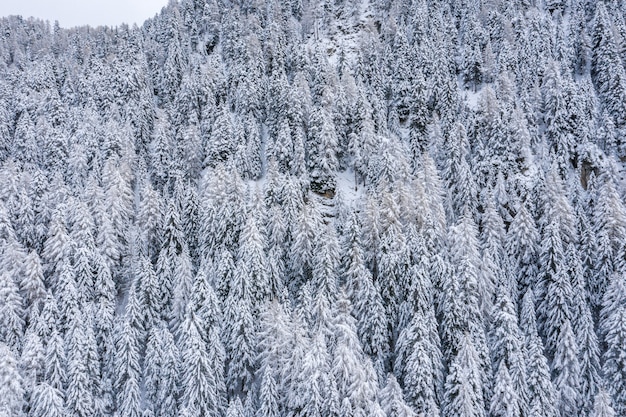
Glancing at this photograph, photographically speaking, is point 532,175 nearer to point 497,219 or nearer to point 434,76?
point 497,219

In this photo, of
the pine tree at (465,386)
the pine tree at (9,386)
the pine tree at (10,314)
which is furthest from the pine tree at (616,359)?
the pine tree at (10,314)

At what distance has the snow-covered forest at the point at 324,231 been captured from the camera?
4041cm

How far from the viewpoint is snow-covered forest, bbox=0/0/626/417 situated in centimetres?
4041

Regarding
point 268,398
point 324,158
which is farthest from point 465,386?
point 324,158

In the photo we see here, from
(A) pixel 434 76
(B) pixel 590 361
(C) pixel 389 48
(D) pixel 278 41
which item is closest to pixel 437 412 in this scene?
(B) pixel 590 361

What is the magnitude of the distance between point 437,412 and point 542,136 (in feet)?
181

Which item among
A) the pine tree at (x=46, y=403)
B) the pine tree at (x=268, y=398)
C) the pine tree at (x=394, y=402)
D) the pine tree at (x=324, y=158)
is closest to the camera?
the pine tree at (x=394, y=402)

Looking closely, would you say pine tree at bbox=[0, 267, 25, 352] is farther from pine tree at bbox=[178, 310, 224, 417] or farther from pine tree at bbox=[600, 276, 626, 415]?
pine tree at bbox=[600, 276, 626, 415]

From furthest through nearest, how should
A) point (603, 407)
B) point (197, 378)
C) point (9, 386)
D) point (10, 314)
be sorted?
point (10, 314), point (197, 378), point (9, 386), point (603, 407)

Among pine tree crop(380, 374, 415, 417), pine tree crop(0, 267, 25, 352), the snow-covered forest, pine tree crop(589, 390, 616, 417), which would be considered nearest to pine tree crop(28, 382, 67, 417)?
the snow-covered forest

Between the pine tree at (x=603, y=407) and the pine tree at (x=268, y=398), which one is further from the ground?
the pine tree at (x=268, y=398)

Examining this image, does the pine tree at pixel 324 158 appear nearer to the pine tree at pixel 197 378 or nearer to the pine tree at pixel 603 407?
the pine tree at pixel 197 378

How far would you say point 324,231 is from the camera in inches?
2147

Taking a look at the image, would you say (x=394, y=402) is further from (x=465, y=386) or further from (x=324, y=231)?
(x=324, y=231)
